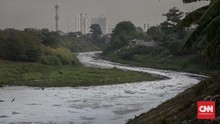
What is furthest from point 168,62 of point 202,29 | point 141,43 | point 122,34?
point 202,29

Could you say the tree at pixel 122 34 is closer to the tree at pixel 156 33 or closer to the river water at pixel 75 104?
the tree at pixel 156 33

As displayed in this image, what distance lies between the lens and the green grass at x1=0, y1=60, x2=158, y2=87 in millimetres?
72131

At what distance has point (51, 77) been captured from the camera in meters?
80.3

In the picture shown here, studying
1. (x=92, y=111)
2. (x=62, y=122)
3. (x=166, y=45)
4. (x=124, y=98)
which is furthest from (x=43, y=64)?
(x=62, y=122)

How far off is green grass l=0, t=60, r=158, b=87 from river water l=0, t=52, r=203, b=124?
21.0ft

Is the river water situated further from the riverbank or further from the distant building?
the distant building

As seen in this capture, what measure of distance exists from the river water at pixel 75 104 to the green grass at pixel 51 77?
6414mm

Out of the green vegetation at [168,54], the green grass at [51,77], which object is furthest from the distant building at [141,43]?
the green grass at [51,77]

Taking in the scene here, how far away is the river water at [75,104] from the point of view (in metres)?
37.0

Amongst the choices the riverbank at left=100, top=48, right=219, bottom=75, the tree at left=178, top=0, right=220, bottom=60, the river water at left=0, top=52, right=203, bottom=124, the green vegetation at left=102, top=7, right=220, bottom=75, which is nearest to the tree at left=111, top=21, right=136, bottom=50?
the green vegetation at left=102, top=7, right=220, bottom=75

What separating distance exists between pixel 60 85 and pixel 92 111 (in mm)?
28344

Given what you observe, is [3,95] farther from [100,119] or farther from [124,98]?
[100,119]

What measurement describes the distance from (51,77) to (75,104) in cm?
3353

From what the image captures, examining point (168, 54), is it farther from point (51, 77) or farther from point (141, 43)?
point (51, 77)
